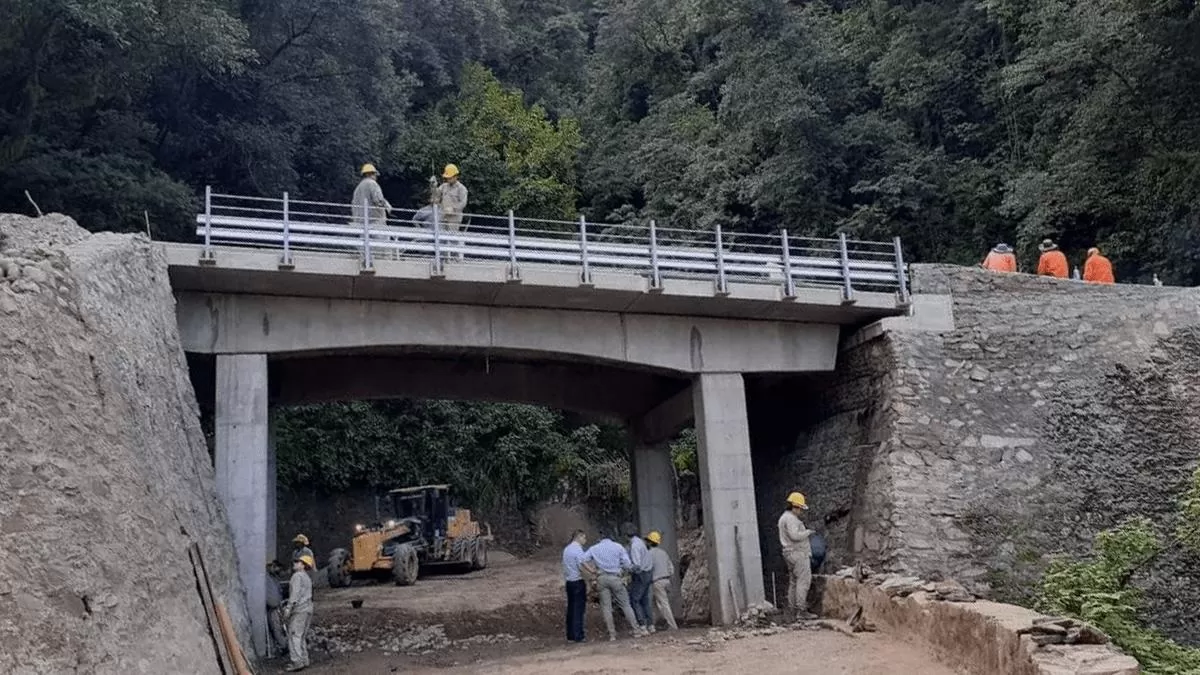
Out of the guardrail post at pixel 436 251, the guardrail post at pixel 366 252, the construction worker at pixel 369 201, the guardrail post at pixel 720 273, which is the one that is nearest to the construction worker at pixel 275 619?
the guardrail post at pixel 366 252

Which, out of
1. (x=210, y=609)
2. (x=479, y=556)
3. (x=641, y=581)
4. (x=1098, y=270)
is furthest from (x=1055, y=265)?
(x=210, y=609)

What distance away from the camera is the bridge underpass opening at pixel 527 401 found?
52.3 ft

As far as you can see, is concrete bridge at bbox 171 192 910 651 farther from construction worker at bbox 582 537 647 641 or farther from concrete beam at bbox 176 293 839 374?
construction worker at bbox 582 537 647 641

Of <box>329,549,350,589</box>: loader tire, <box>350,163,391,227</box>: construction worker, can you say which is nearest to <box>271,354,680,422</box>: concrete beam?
<box>350,163,391,227</box>: construction worker

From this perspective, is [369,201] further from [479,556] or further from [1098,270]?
[1098,270]

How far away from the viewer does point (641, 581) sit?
16953 millimetres

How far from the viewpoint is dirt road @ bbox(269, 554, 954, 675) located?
12.2 m

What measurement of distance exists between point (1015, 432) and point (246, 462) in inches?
483

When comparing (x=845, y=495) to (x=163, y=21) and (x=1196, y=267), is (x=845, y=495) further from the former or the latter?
(x=163, y=21)

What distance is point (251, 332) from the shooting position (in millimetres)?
16562

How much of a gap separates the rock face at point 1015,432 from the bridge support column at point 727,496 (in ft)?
5.39

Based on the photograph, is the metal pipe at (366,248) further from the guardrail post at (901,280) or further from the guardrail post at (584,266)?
the guardrail post at (901,280)

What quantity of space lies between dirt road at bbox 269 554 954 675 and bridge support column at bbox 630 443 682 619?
2424 mm

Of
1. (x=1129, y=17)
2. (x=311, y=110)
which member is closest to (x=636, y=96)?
(x=311, y=110)
